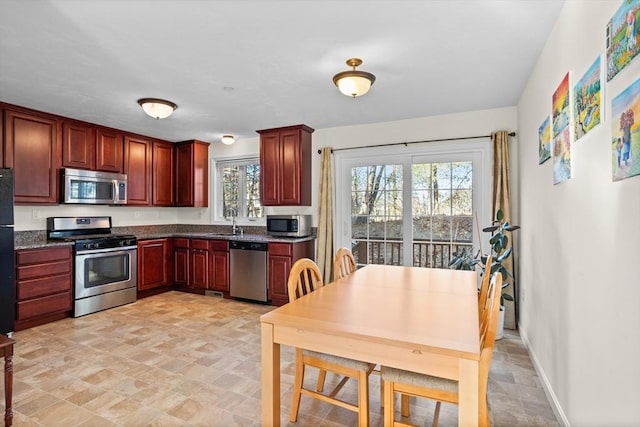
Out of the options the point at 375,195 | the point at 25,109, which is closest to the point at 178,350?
the point at 375,195

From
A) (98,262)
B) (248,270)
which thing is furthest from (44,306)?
(248,270)

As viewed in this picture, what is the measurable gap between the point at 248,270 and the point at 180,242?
1.40m

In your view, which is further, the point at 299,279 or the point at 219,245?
the point at 219,245

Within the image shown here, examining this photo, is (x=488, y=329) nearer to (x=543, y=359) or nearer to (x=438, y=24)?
(x=543, y=359)

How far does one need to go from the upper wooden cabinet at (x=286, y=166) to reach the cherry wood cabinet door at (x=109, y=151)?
2.00m

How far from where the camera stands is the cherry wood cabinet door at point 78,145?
411 cm

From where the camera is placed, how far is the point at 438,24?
212 cm

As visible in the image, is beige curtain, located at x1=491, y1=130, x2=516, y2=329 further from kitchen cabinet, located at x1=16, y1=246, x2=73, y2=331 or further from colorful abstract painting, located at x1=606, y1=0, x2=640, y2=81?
kitchen cabinet, located at x1=16, y1=246, x2=73, y2=331

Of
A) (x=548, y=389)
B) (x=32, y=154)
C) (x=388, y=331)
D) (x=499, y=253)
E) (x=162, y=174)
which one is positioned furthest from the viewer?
(x=162, y=174)

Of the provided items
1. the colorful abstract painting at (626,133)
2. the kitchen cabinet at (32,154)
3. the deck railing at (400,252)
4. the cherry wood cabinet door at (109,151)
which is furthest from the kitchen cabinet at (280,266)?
the colorful abstract painting at (626,133)

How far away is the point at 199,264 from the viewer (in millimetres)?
5051

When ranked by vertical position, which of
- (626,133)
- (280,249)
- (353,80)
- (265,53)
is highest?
(265,53)

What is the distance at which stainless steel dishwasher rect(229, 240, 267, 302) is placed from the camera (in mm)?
4512

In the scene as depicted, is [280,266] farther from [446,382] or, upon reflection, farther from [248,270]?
[446,382]
